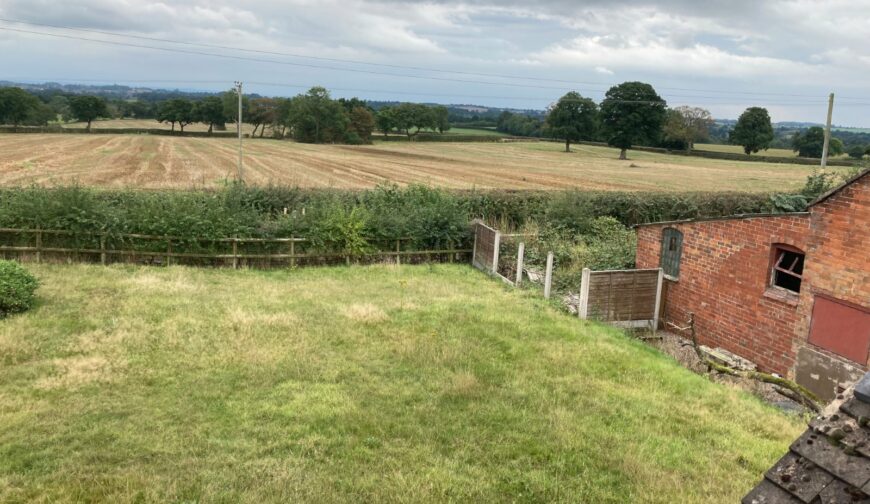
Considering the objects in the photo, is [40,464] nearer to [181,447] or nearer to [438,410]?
[181,447]

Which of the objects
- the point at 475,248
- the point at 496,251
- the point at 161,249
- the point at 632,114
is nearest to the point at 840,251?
the point at 496,251

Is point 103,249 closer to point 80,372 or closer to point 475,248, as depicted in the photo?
point 80,372

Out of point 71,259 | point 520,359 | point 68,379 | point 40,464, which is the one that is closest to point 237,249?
point 71,259

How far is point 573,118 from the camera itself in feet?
292

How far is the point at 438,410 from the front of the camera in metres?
8.11

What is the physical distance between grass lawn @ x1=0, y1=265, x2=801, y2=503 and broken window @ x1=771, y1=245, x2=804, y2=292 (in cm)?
351

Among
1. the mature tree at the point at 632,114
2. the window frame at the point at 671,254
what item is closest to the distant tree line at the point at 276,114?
the mature tree at the point at 632,114

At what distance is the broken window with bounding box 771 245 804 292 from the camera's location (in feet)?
40.1

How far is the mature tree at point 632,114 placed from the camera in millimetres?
78812

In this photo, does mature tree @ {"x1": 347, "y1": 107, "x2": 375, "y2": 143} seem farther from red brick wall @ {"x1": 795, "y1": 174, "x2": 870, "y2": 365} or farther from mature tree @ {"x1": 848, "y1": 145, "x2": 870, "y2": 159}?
red brick wall @ {"x1": 795, "y1": 174, "x2": 870, "y2": 365}

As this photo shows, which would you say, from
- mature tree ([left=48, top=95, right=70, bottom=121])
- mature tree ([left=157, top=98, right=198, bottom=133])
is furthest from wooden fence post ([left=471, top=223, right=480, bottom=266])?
mature tree ([left=48, top=95, right=70, bottom=121])

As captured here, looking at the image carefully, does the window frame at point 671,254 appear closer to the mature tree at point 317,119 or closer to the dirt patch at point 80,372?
the dirt patch at point 80,372

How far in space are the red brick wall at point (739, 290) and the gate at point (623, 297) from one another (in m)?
0.64

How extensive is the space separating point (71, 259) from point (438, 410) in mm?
13825
